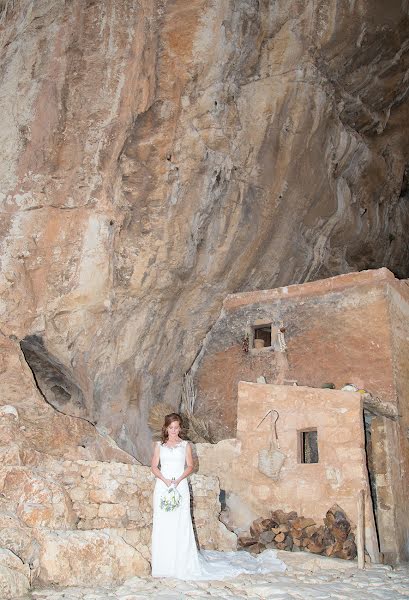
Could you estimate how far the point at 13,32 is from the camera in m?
11.2

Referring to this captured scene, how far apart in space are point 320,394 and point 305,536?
225 cm

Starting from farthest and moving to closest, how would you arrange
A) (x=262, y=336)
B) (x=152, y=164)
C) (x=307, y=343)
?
(x=262, y=336) < (x=307, y=343) < (x=152, y=164)

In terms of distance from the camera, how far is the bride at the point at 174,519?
19.1 feet

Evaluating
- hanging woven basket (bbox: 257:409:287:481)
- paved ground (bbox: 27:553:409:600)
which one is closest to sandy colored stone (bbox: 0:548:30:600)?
paved ground (bbox: 27:553:409:600)

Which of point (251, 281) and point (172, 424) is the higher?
point (251, 281)

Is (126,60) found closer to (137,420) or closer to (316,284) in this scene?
(316,284)

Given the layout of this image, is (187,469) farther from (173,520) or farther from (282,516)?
(282,516)

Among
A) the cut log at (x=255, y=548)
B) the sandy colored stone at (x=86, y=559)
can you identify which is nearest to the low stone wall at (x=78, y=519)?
the sandy colored stone at (x=86, y=559)

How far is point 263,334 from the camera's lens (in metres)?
14.1

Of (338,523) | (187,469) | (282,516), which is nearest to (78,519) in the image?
(187,469)

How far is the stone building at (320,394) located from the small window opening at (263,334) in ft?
0.10

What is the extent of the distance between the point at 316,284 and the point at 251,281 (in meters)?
1.79

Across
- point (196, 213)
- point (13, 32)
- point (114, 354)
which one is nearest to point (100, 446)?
point (114, 354)

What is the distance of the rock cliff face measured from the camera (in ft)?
32.6
